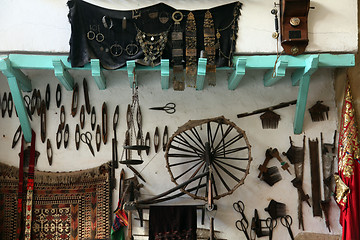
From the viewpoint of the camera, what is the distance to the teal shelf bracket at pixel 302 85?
3.77 m

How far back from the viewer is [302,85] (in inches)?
159

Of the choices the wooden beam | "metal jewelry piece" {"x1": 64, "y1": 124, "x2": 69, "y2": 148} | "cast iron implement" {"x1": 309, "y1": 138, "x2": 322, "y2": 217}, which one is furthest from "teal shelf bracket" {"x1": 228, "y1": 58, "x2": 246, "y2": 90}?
the wooden beam

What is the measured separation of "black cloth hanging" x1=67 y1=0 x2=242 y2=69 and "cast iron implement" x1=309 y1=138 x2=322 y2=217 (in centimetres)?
131

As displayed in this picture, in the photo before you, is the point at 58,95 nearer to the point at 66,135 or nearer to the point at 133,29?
the point at 66,135

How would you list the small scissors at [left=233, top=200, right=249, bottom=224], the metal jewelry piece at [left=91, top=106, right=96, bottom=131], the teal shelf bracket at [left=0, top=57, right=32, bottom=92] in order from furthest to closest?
the metal jewelry piece at [left=91, top=106, right=96, bottom=131], the small scissors at [left=233, top=200, right=249, bottom=224], the teal shelf bracket at [left=0, top=57, right=32, bottom=92]

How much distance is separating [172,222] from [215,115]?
1.20 m

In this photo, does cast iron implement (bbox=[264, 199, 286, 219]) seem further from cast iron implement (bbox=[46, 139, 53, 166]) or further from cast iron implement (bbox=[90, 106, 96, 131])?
cast iron implement (bbox=[46, 139, 53, 166])

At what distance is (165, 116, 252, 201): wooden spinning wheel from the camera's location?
405cm

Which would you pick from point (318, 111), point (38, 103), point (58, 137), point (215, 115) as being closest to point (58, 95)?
point (38, 103)

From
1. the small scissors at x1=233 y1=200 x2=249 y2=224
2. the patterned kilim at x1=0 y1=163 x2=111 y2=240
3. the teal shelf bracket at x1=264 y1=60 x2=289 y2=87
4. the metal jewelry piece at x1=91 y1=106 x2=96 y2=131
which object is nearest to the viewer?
the teal shelf bracket at x1=264 y1=60 x2=289 y2=87

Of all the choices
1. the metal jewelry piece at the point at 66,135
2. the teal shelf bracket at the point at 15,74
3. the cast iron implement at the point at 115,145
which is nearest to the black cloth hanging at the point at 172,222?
the cast iron implement at the point at 115,145

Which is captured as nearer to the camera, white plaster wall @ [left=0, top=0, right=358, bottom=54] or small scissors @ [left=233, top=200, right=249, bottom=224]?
white plaster wall @ [left=0, top=0, right=358, bottom=54]

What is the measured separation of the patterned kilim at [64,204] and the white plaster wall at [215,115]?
120 millimetres

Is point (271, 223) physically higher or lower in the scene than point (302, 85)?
lower
